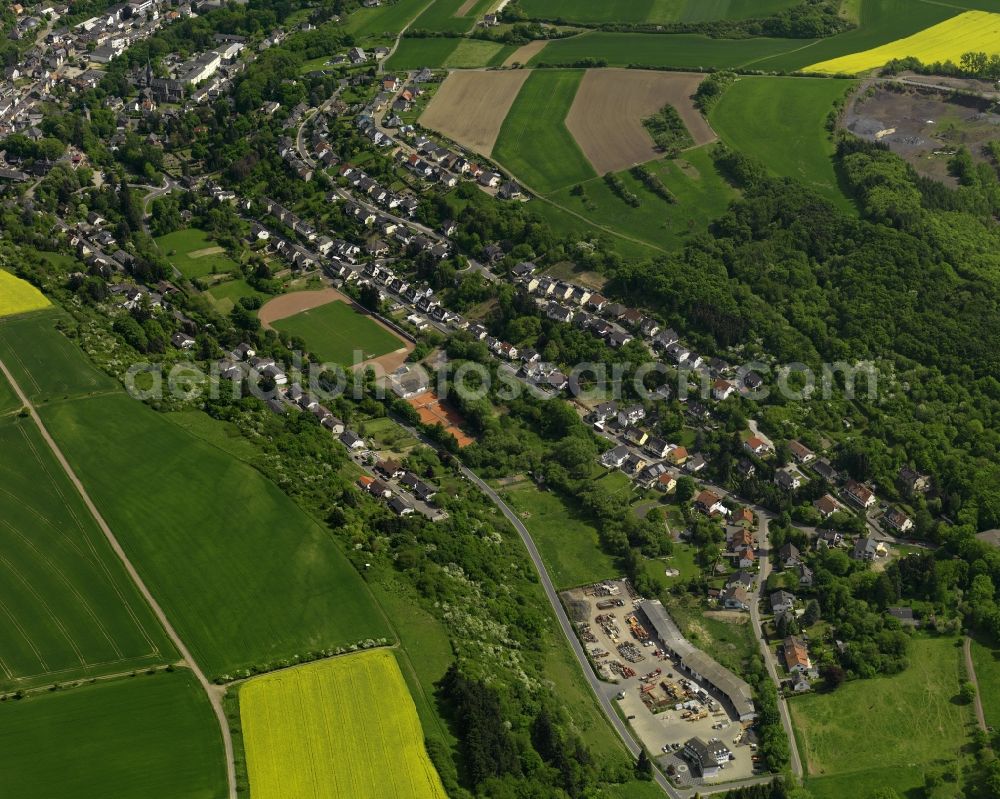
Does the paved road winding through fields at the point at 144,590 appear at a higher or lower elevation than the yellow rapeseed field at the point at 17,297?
lower

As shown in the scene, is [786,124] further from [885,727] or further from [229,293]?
[885,727]

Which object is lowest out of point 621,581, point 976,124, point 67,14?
Answer: point 621,581

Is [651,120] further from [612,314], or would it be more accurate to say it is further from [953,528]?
[953,528]

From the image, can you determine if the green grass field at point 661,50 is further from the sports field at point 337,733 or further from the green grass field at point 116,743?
the green grass field at point 116,743

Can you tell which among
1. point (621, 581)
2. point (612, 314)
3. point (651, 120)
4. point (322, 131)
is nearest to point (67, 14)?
point (322, 131)

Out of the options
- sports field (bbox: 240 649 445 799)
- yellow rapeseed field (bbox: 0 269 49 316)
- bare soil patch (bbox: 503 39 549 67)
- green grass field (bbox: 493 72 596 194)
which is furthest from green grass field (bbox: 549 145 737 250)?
sports field (bbox: 240 649 445 799)

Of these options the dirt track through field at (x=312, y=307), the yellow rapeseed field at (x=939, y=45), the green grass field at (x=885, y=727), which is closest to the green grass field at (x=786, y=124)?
the yellow rapeseed field at (x=939, y=45)
